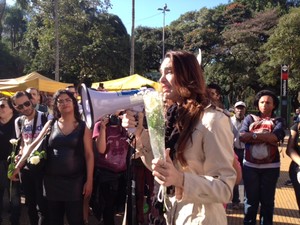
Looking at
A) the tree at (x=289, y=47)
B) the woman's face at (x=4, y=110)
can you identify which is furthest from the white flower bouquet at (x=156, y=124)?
the tree at (x=289, y=47)

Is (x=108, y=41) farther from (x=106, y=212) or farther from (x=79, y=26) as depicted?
(x=106, y=212)

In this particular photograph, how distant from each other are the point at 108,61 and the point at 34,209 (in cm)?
2107

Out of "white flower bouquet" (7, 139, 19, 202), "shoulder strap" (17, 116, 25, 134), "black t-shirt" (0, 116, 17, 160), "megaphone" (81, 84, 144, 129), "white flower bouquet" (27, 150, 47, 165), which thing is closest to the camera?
"megaphone" (81, 84, 144, 129)

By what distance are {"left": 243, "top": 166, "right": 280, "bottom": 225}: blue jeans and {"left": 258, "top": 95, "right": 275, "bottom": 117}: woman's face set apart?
27.1 inches

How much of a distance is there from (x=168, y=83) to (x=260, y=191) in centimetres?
294

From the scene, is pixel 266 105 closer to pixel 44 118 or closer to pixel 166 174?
pixel 44 118

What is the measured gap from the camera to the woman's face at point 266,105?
426cm

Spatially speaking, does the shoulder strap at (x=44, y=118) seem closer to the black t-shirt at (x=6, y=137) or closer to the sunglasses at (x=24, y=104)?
the sunglasses at (x=24, y=104)

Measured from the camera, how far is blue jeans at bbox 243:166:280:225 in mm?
4137

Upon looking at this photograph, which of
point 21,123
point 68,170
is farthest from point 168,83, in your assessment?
point 21,123

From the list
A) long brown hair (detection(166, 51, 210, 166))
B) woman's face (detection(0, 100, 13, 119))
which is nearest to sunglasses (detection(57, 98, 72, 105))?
woman's face (detection(0, 100, 13, 119))

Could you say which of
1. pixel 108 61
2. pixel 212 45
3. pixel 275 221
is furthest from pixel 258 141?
pixel 212 45

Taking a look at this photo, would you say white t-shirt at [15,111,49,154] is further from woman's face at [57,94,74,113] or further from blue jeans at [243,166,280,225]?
blue jeans at [243,166,280,225]

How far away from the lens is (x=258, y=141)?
4.16 metres
